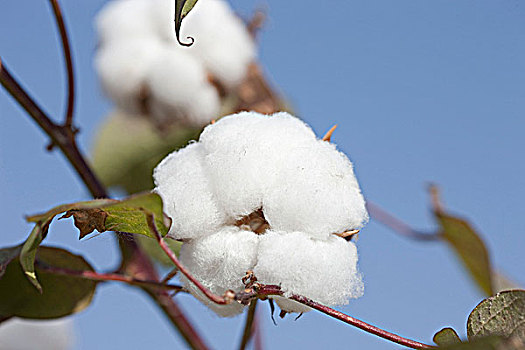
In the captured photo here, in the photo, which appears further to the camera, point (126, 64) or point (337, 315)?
point (126, 64)

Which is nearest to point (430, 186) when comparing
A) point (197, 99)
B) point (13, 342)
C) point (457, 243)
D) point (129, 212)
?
point (457, 243)

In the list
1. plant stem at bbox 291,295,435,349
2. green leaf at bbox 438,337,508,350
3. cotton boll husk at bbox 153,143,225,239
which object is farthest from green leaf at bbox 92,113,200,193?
green leaf at bbox 438,337,508,350

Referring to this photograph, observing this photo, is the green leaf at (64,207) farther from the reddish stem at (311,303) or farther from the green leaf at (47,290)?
the green leaf at (47,290)

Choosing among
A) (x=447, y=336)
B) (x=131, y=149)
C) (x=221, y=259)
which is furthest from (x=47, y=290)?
(x=131, y=149)

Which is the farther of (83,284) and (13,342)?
(13,342)

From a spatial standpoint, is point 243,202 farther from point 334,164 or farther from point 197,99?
point 197,99

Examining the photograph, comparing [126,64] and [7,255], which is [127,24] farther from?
[7,255]
